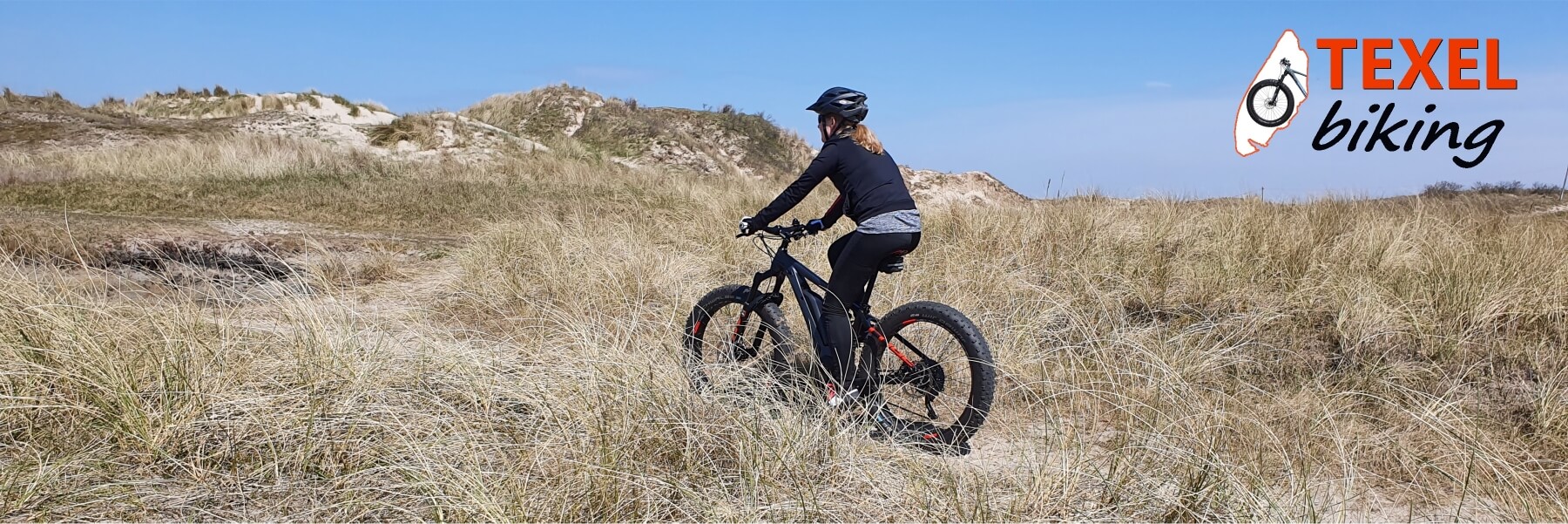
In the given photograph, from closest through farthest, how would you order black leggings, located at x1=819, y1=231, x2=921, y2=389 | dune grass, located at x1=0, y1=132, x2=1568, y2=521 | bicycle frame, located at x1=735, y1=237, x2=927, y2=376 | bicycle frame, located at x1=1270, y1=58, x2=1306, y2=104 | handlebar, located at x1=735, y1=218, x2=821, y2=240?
dune grass, located at x1=0, y1=132, x2=1568, y2=521 < black leggings, located at x1=819, y1=231, x2=921, y2=389 < bicycle frame, located at x1=735, y1=237, x2=927, y2=376 < handlebar, located at x1=735, y1=218, x2=821, y2=240 < bicycle frame, located at x1=1270, y1=58, x2=1306, y2=104

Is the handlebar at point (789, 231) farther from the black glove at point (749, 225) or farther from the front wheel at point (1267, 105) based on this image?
the front wheel at point (1267, 105)

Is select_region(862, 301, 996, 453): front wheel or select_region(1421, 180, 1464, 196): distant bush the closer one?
select_region(862, 301, 996, 453): front wheel

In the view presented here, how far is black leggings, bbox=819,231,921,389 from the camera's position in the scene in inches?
171

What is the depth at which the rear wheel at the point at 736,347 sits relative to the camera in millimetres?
4455

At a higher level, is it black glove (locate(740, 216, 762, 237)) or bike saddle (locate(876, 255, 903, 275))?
black glove (locate(740, 216, 762, 237))

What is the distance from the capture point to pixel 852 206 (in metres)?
4.44

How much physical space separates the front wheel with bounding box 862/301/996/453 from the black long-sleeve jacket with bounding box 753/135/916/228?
0.50 meters

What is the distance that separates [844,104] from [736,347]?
1.51 m

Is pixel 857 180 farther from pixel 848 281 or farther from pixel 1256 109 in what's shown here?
pixel 1256 109

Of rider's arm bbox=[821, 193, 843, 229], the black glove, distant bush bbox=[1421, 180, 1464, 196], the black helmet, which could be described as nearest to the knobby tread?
rider's arm bbox=[821, 193, 843, 229]

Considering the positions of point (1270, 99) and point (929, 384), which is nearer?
point (929, 384)

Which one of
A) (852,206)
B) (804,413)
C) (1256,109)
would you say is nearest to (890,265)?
(852,206)

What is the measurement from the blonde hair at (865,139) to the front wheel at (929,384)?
2.44 ft

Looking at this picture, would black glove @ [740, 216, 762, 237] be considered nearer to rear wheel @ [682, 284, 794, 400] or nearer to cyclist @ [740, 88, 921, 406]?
cyclist @ [740, 88, 921, 406]
